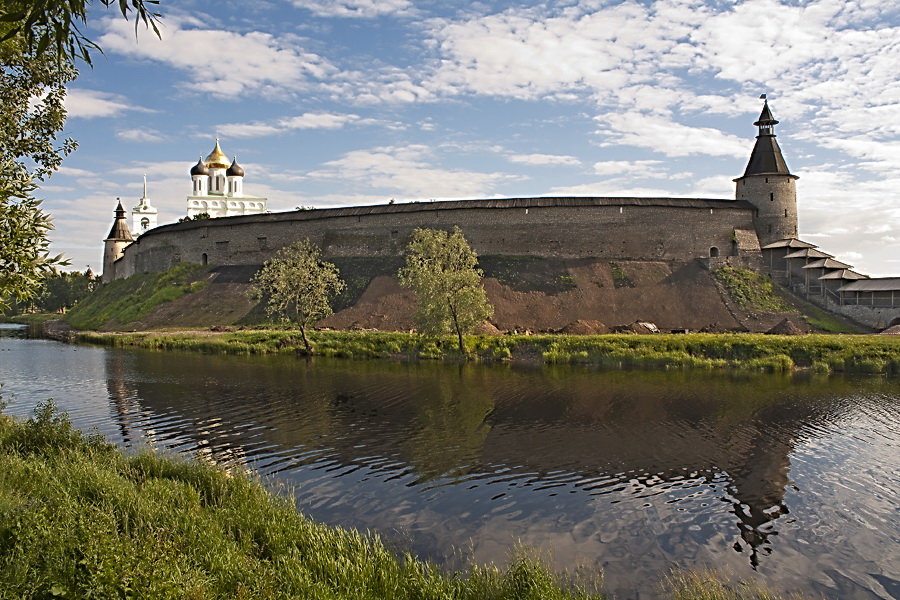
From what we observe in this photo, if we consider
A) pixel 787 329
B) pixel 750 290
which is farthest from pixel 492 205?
pixel 787 329

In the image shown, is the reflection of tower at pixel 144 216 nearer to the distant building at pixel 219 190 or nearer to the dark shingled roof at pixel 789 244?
the distant building at pixel 219 190

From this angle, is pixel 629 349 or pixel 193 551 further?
pixel 629 349

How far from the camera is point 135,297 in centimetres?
5106

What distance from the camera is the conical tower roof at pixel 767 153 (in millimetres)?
43656

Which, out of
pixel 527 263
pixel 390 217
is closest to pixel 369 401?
pixel 527 263

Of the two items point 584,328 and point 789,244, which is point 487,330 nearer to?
point 584,328

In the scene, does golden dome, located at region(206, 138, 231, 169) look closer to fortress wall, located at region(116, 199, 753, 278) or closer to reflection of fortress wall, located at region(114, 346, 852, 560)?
fortress wall, located at region(116, 199, 753, 278)

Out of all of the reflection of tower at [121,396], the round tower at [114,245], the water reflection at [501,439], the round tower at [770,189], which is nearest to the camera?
the water reflection at [501,439]

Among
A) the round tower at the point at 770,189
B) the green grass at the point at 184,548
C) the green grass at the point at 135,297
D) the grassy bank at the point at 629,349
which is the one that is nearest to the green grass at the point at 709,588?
the green grass at the point at 184,548

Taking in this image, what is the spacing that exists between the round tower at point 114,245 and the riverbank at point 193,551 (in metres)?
68.2

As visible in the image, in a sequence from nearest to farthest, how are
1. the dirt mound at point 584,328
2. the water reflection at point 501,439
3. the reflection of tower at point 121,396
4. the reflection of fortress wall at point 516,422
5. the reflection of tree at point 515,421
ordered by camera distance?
the water reflection at point 501,439 → the reflection of tree at point 515,421 → the reflection of fortress wall at point 516,422 → the reflection of tower at point 121,396 → the dirt mound at point 584,328

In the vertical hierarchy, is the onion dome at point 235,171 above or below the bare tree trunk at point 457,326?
above

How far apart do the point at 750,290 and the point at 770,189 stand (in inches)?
366

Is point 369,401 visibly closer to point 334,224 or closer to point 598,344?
point 598,344
